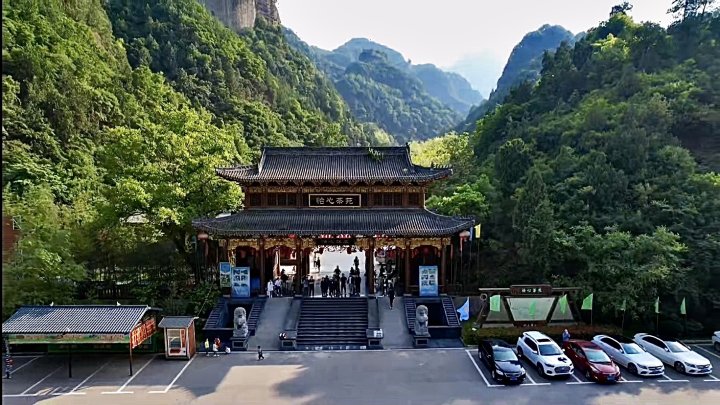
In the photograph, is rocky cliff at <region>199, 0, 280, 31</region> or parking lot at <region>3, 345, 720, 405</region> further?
rocky cliff at <region>199, 0, 280, 31</region>

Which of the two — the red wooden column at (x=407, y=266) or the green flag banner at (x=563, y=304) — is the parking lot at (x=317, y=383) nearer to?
the green flag banner at (x=563, y=304)

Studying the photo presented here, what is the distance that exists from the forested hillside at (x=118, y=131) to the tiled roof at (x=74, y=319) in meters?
1.95

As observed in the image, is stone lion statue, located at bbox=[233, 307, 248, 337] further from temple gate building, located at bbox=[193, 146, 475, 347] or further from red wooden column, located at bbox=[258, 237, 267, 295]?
red wooden column, located at bbox=[258, 237, 267, 295]

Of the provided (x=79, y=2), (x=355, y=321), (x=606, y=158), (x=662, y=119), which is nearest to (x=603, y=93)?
(x=662, y=119)

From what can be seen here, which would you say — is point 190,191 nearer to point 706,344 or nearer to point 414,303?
point 414,303

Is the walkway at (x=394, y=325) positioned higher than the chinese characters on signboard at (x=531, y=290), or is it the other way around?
the chinese characters on signboard at (x=531, y=290)

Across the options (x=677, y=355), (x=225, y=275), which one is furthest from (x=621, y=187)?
(x=225, y=275)

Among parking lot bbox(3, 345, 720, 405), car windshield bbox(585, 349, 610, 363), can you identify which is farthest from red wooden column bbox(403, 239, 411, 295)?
car windshield bbox(585, 349, 610, 363)

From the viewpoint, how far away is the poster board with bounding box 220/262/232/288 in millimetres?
24500

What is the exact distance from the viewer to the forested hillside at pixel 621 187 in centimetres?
2156

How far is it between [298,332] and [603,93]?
34.9 meters

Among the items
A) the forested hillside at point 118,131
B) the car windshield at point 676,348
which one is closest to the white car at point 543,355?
the car windshield at point 676,348

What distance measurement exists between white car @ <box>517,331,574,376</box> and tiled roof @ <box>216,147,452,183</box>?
29.5 ft

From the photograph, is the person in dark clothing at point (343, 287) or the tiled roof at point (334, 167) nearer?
the person in dark clothing at point (343, 287)
